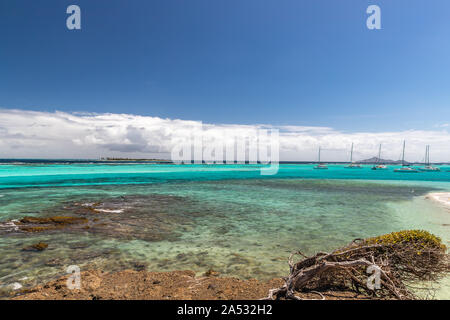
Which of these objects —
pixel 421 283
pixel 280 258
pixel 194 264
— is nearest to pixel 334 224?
pixel 280 258

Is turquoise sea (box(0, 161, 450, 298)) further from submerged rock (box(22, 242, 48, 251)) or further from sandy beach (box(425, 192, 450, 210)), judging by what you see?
sandy beach (box(425, 192, 450, 210))

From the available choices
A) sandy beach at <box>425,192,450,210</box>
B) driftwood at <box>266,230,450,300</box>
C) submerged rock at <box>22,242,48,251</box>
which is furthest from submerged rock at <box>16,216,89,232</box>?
sandy beach at <box>425,192,450,210</box>

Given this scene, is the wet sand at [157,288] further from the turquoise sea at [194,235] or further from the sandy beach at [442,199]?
the sandy beach at [442,199]

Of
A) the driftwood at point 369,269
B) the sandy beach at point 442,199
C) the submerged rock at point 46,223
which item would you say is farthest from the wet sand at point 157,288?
the sandy beach at point 442,199

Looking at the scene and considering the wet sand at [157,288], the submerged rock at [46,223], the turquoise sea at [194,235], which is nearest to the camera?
the wet sand at [157,288]

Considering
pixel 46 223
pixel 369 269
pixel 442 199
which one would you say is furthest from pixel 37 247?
pixel 442 199

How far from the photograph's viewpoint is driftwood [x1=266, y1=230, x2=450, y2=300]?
6086 mm

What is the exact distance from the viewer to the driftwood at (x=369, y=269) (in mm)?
6086

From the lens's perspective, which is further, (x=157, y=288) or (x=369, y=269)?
(x=157, y=288)

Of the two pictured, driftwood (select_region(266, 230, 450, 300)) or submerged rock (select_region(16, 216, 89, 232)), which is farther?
submerged rock (select_region(16, 216, 89, 232))

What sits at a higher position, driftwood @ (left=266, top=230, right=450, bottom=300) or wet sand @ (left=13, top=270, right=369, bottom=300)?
driftwood @ (left=266, top=230, right=450, bottom=300)

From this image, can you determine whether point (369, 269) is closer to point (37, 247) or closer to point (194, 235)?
point (194, 235)

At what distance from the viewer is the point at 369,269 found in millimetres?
6242

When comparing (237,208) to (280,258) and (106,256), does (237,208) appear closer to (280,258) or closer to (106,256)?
(280,258)
